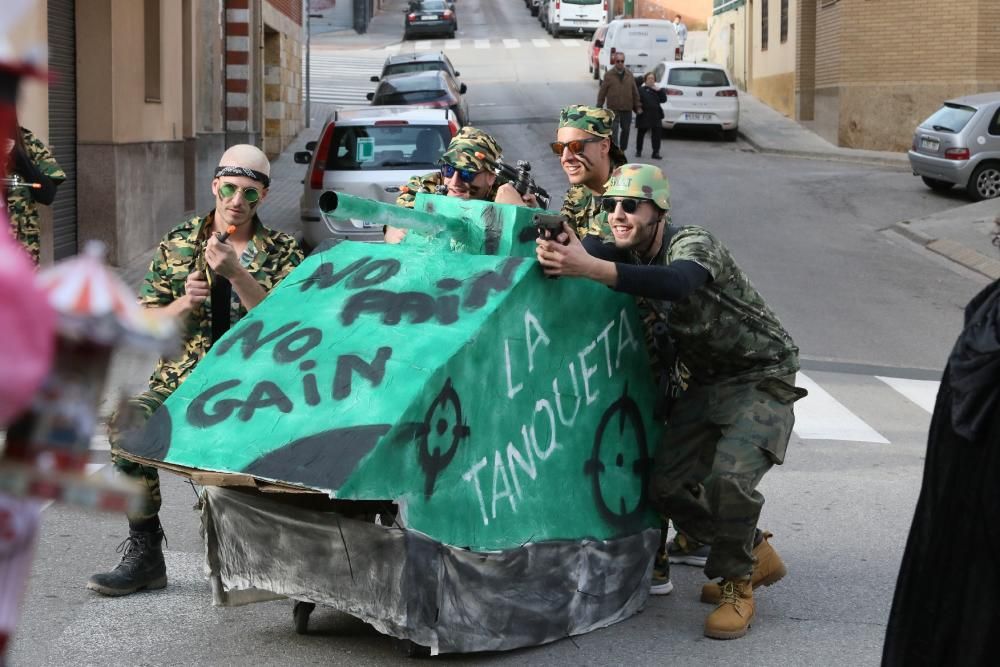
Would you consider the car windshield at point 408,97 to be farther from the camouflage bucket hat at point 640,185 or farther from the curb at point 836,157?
the camouflage bucket hat at point 640,185

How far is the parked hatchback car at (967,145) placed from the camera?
21.9 metres

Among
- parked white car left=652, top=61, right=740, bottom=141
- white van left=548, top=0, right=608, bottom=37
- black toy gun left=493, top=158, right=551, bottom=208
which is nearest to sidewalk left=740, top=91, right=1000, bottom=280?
parked white car left=652, top=61, right=740, bottom=141

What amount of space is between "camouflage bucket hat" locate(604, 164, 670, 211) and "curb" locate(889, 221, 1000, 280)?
1241 cm

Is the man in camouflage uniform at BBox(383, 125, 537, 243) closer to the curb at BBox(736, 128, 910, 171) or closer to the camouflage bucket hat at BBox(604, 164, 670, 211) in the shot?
the camouflage bucket hat at BBox(604, 164, 670, 211)

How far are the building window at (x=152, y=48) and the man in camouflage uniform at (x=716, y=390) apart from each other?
539 inches

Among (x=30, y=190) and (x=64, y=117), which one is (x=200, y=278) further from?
(x=64, y=117)

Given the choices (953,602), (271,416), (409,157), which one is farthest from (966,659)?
(409,157)

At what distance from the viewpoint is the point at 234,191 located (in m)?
5.59

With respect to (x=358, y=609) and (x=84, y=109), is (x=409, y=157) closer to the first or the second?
(x=84, y=109)

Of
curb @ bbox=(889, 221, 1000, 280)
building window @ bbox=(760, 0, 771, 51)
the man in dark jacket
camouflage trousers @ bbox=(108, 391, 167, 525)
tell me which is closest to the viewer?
the man in dark jacket

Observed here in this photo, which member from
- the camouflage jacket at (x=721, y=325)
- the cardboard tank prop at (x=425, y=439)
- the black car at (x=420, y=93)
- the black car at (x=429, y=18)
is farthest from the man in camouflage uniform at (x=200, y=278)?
the black car at (x=429, y=18)

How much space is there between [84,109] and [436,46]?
36.2 metres

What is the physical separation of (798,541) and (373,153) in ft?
32.2

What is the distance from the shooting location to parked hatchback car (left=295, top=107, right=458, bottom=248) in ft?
50.8
